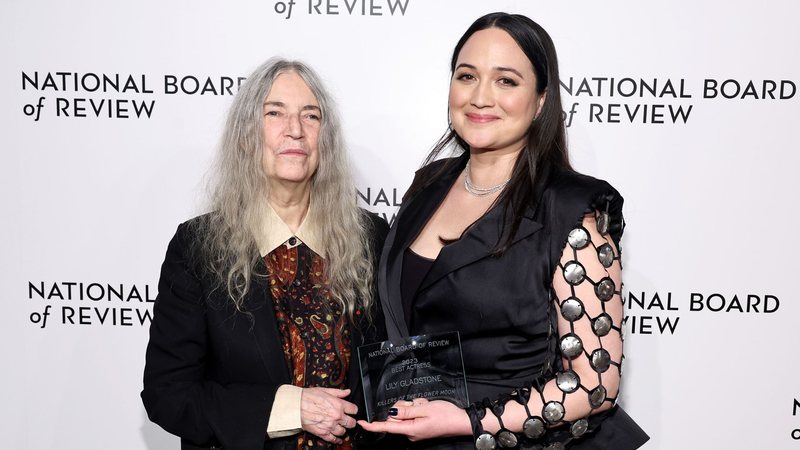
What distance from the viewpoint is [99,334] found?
2.71 m

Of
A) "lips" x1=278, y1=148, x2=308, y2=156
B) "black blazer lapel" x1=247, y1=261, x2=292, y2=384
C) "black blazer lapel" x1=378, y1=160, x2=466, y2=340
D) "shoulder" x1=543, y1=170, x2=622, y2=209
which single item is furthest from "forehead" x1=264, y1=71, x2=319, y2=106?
"shoulder" x1=543, y1=170, x2=622, y2=209

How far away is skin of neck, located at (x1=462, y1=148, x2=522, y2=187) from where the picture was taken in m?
1.73

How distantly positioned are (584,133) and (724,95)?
50 cm

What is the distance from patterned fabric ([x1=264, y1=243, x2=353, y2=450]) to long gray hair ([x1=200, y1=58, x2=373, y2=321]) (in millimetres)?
40

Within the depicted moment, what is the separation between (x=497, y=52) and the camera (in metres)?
1.65

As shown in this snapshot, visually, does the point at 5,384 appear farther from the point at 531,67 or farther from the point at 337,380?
the point at 531,67

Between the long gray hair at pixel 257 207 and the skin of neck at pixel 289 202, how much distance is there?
0.02 m

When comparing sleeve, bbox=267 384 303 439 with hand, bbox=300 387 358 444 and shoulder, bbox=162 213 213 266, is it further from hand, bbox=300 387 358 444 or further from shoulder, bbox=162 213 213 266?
shoulder, bbox=162 213 213 266

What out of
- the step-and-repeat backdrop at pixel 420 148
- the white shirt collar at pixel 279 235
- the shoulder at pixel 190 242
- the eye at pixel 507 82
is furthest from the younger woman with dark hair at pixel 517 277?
the step-and-repeat backdrop at pixel 420 148

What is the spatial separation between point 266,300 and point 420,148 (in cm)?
109

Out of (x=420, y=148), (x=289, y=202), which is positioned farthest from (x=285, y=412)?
(x=420, y=148)

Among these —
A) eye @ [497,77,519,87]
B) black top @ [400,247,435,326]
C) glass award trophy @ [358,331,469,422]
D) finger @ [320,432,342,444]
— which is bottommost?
finger @ [320,432,342,444]

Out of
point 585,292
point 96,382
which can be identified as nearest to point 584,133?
point 585,292

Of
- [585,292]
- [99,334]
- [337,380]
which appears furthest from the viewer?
[99,334]
